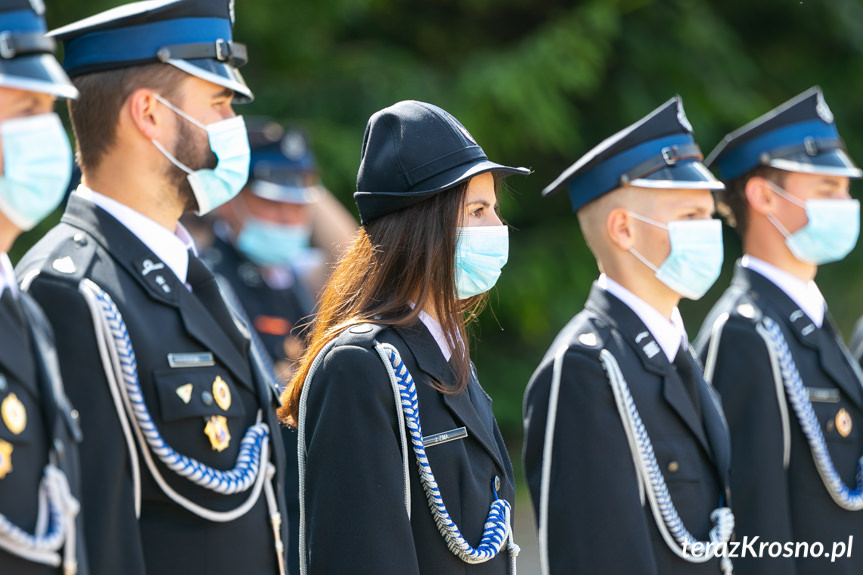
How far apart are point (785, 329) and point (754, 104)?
5634 millimetres

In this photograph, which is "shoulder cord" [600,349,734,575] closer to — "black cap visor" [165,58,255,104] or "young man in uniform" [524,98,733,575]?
"young man in uniform" [524,98,733,575]

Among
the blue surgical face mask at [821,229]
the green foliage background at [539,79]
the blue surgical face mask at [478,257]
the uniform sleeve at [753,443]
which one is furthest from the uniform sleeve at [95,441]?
the green foliage background at [539,79]

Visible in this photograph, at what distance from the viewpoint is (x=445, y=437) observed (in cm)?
295

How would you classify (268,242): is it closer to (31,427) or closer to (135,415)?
(135,415)

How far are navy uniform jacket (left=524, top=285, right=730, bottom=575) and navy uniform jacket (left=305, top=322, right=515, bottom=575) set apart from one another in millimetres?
474

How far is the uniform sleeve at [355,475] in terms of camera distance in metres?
2.74

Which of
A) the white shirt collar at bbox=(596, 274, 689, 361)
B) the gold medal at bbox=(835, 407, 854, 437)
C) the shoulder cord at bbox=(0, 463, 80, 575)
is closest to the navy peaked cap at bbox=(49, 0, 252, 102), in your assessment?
the shoulder cord at bbox=(0, 463, 80, 575)

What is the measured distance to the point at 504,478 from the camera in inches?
123

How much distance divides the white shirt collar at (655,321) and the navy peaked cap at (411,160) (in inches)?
36.1

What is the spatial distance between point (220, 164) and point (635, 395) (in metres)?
1.46

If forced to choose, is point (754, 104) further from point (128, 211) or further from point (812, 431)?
point (128, 211)

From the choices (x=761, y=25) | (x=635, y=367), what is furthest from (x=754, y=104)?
(x=635, y=367)

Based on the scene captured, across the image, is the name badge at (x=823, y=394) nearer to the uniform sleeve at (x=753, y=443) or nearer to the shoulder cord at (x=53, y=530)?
the uniform sleeve at (x=753, y=443)

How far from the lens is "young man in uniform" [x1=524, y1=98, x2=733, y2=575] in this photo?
3498mm
